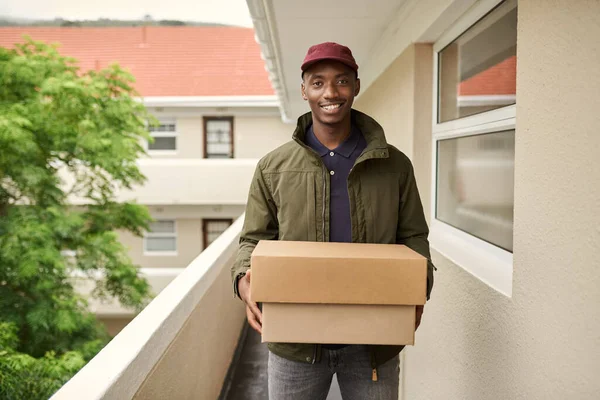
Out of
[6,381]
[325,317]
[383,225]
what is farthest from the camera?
[6,381]

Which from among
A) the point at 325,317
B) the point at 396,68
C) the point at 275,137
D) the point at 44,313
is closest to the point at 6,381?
the point at 44,313

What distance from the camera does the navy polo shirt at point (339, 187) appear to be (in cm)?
161

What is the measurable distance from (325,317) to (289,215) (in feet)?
1.19

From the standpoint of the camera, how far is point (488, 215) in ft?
7.36

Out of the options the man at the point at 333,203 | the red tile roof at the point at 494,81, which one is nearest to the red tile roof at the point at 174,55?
the red tile roof at the point at 494,81

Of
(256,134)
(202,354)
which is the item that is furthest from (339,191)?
(256,134)

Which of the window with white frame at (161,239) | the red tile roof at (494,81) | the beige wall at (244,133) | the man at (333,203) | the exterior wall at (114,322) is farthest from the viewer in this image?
the window with white frame at (161,239)

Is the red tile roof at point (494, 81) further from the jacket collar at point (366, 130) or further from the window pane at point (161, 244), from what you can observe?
the window pane at point (161, 244)

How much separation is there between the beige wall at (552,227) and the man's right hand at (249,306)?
71cm

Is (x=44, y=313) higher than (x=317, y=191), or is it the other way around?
(x=317, y=191)

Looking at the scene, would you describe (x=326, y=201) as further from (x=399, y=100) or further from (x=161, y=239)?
(x=161, y=239)

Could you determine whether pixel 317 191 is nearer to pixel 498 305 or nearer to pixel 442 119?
pixel 498 305

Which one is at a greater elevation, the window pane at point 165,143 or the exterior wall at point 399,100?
the window pane at point 165,143

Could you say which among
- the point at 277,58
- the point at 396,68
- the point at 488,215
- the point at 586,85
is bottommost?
the point at 488,215
